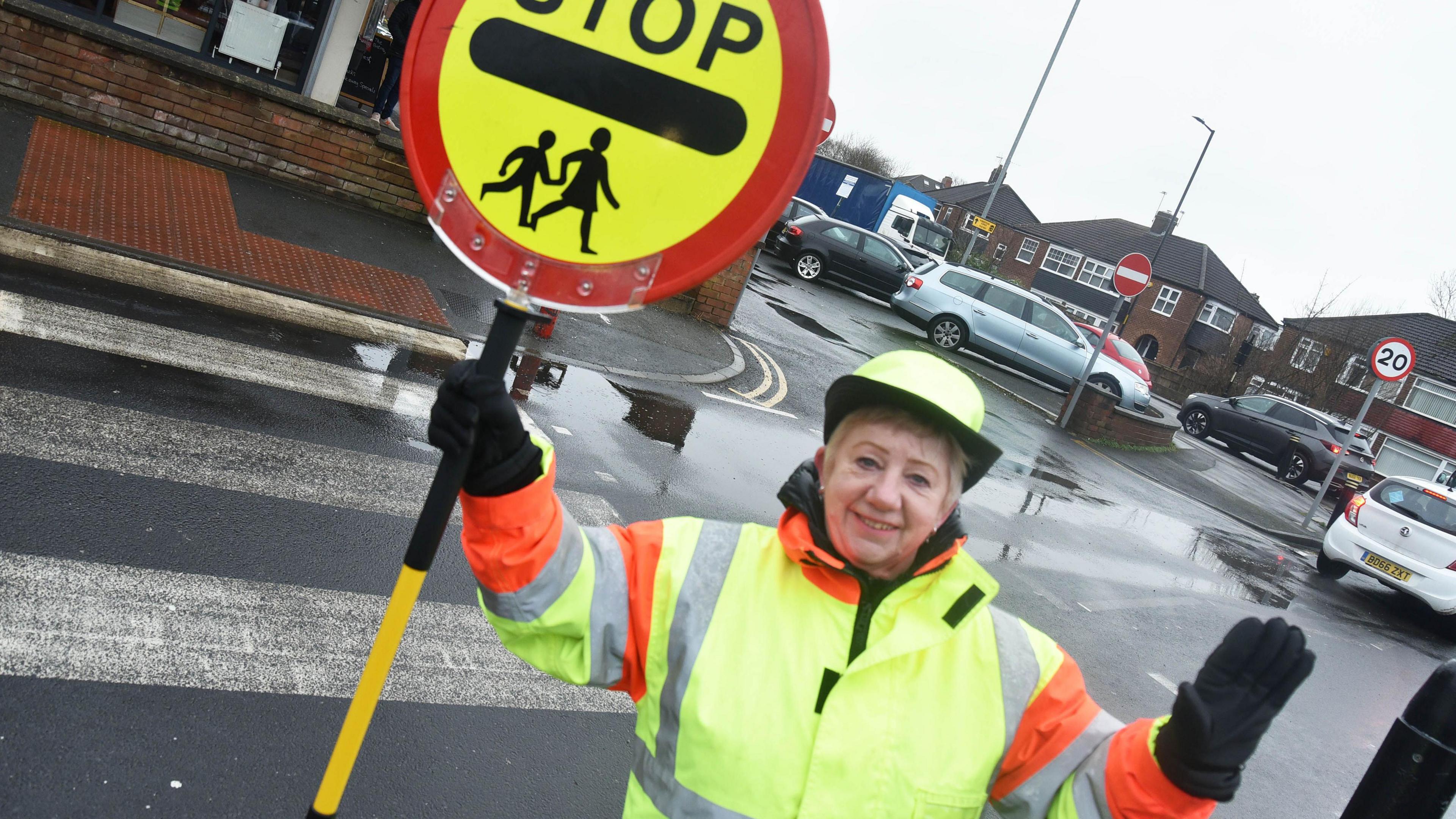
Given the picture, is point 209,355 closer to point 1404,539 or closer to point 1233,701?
point 1233,701

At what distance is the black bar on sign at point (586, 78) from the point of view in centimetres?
146

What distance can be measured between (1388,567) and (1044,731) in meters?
13.2

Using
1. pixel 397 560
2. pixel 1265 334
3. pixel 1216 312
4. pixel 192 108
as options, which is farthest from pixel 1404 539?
pixel 1265 334

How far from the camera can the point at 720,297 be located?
13.9 m

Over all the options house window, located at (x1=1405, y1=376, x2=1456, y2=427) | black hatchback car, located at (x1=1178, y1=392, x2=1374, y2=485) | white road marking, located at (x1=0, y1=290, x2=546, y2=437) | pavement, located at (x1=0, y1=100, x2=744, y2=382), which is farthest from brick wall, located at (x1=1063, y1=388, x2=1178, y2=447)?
house window, located at (x1=1405, y1=376, x2=1456, y2=427)

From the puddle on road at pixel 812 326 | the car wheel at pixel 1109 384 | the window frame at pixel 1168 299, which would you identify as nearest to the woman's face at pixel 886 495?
the puddle on road at pixel 812 326

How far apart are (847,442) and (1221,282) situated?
64.4 metres

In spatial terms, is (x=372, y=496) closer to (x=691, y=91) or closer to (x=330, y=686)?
(x=330, y=686)

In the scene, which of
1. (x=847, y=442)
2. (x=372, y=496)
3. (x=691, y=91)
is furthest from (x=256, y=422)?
(x=691, y=91)

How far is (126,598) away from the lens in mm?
4020

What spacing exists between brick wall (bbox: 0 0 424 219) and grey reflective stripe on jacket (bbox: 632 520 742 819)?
1081 centimetres

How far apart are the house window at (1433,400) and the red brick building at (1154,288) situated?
830 centimetres

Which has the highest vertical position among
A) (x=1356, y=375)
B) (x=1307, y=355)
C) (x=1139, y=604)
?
(x=1307, y=355)

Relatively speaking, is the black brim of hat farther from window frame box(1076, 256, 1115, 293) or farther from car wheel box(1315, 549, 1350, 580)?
window frame box(1076, 256, 1115, 293)
